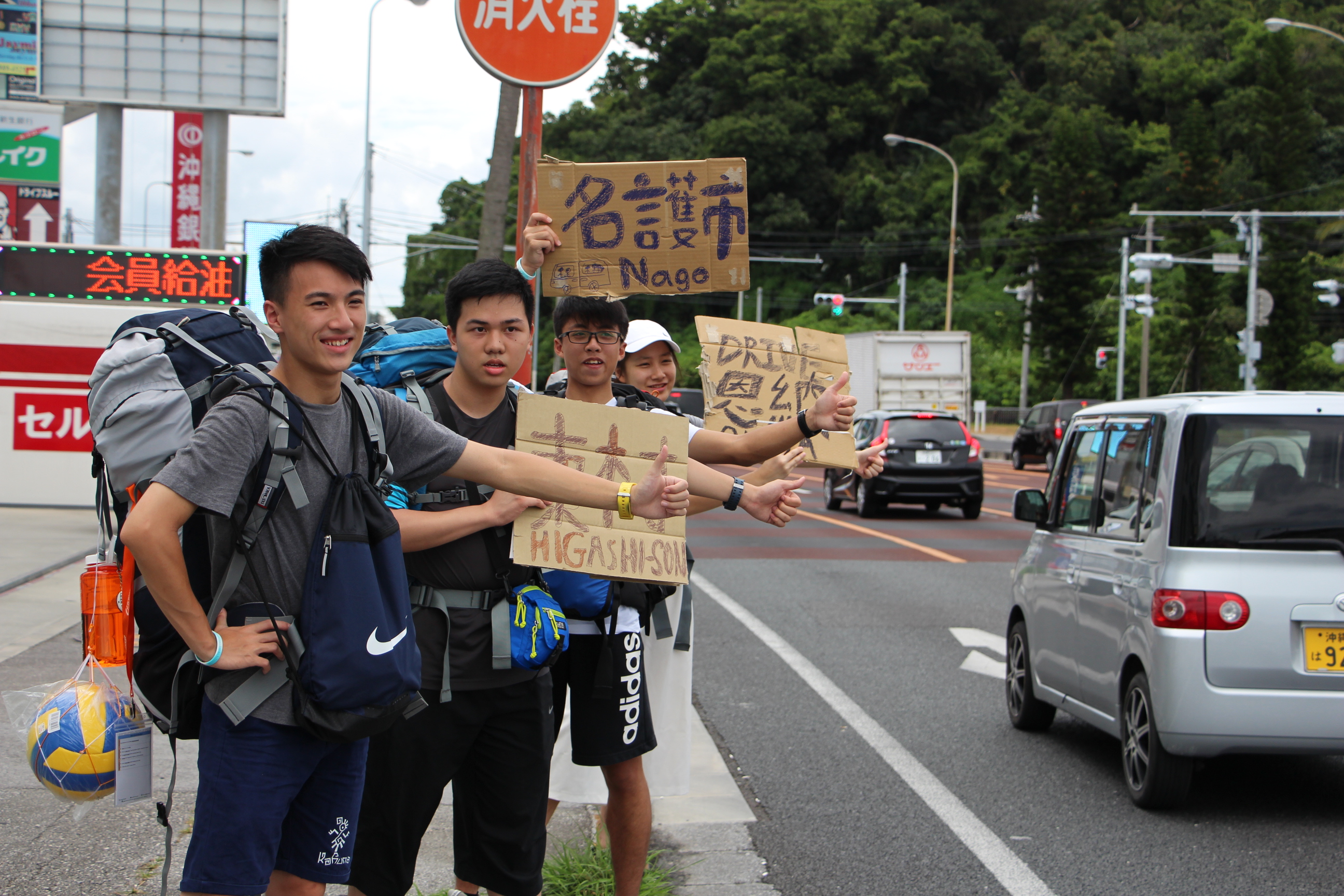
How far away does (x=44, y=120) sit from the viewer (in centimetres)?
2162

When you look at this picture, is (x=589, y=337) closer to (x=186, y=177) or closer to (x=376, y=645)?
(x=376, y=645)

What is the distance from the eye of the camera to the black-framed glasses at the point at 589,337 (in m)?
3.87

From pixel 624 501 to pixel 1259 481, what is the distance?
343 cm

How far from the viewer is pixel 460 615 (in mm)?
3277

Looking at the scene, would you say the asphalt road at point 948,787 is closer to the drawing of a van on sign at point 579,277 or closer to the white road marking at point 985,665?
the white road marking at point 985,665

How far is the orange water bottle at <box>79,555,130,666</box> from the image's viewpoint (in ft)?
9.34

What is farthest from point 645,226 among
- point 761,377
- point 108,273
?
point 108,273

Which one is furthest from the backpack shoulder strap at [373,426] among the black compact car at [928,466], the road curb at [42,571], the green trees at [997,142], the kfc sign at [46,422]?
the green trees at [997,142]

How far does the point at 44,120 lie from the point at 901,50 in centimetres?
6029

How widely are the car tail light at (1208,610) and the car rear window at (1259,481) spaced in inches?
8.6

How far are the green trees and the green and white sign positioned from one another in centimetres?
4252

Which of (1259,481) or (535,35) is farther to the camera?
(1259,481)

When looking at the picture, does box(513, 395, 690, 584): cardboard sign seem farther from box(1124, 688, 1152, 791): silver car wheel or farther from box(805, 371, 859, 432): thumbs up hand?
box(1124, 688, 1152, 791): silver car wheel

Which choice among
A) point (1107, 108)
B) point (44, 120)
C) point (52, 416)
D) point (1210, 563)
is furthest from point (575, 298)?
point (1107, 108)
